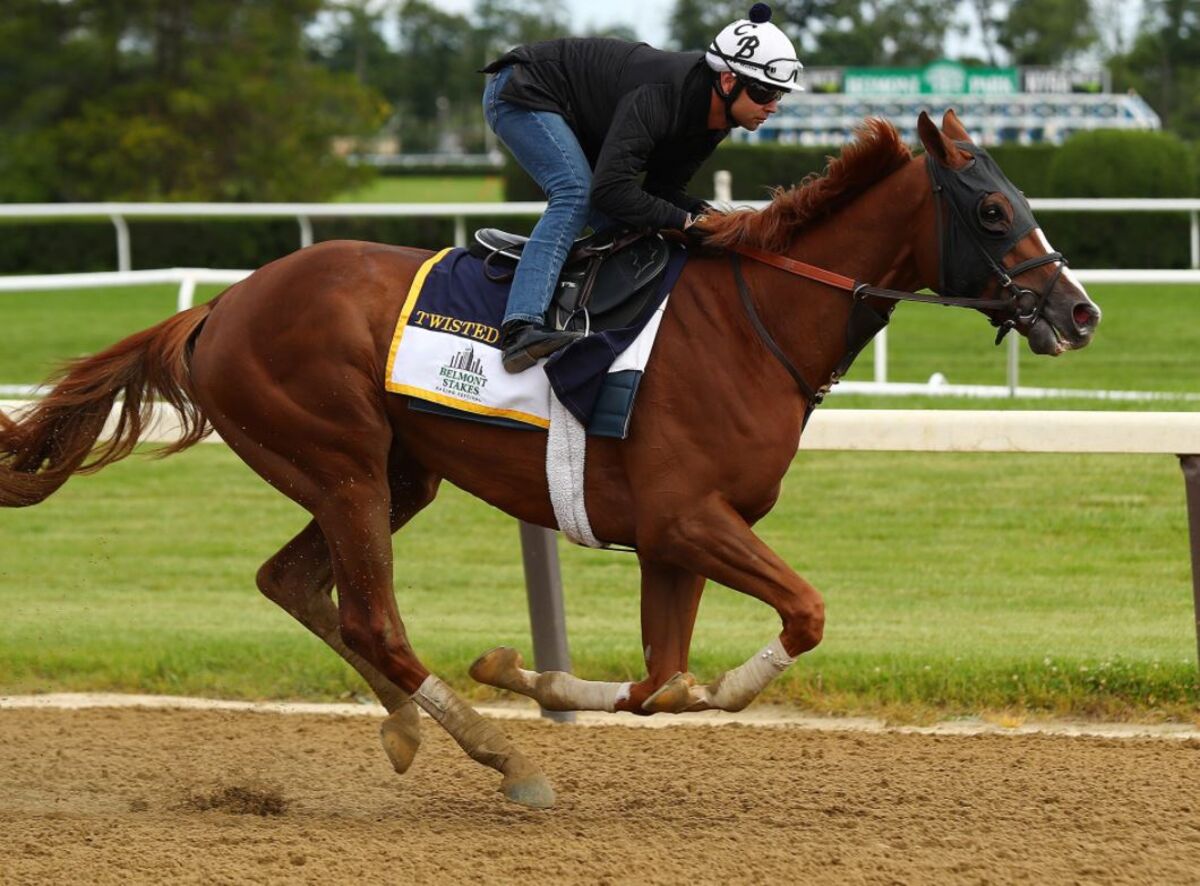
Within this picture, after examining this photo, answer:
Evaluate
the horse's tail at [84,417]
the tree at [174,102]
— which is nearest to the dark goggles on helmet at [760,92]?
the horse's tail at [84,417]

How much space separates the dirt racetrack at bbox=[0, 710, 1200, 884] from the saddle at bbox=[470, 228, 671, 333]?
1.19 metres

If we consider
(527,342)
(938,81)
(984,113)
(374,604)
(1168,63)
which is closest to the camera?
(527,342)

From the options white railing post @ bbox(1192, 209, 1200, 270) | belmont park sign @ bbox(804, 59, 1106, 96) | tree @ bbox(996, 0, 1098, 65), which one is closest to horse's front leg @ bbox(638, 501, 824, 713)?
white railing post @ bbox(1192, 209, 1200, 270)

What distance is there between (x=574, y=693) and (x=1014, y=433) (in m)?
1.53

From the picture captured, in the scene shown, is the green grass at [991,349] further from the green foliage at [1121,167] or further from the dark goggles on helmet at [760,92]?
the green foliage at [1121,167]

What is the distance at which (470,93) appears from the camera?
80250 mm

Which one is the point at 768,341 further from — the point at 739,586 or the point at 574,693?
the point at 574,693

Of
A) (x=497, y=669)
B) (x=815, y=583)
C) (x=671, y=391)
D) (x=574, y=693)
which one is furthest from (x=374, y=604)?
(x=815, y=583)

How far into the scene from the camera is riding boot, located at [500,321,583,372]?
4285mm

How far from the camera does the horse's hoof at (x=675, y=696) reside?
420 centimetres

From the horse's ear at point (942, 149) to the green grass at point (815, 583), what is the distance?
6.27 feet

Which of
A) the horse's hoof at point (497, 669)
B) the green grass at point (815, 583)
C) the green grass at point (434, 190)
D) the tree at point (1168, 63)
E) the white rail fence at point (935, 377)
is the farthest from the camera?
the tree at point (1168, 63)

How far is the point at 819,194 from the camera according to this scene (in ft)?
14.3

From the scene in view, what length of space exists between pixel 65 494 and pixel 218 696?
363 cm
